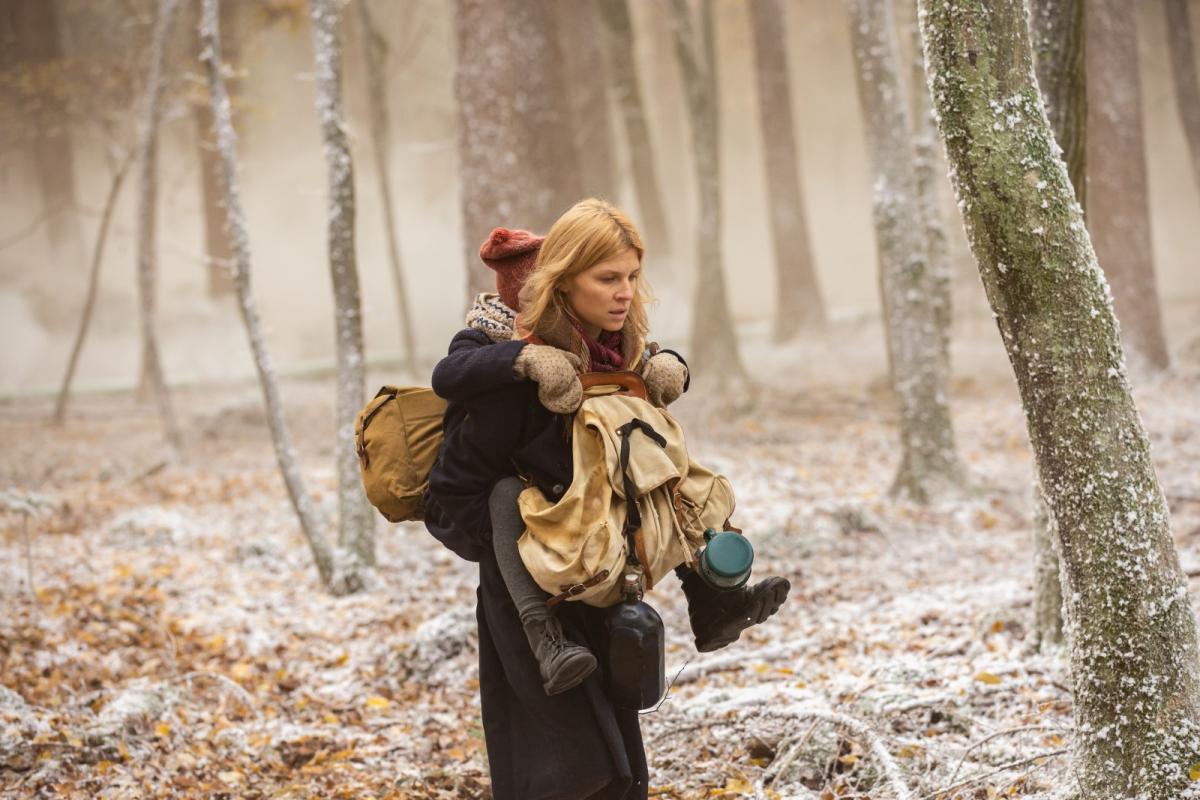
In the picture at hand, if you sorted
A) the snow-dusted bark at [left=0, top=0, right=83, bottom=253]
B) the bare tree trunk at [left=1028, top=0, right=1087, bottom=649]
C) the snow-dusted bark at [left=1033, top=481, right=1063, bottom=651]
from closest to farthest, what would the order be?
the bare tree trunk at [left=1028, top=0, right=1087, bottom=649] < the snow-dusted bark at [left=1033, top=481, right=1063, bottom=651] < the snow-dusted bark at [left=0, top=0, right=83, bottom=253]

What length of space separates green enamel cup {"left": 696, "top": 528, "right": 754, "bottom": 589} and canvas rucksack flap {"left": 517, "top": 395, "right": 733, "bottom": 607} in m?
0.10

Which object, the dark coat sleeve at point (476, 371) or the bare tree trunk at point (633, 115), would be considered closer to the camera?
Answer: the dark coat sleeve at point (476, 371)

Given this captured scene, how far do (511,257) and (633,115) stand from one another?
1610 centimetres

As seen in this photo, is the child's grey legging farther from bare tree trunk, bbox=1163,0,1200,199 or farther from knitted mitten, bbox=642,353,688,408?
bare tree trunk, bbox=1163,0,1200,199

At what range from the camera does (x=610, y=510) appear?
2.62 metres

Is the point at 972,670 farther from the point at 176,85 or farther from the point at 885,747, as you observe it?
the point at 176,85

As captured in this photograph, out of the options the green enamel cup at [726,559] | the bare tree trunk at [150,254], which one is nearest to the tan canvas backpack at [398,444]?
the green enamel cup at [726,559]

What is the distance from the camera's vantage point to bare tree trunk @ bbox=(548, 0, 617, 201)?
1764 cm

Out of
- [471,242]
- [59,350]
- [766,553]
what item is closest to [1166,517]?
[766,553]

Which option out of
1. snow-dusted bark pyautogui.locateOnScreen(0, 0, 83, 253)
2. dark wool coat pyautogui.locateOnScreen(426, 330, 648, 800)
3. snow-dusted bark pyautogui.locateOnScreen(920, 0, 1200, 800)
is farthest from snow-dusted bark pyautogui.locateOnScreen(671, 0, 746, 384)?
snow-dusted bark pyautogui.locateOnScreen(0, 0, 83, 253)

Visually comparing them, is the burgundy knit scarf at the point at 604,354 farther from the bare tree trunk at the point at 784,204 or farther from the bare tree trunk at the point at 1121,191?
the bare tree trunk at the point at 784,204

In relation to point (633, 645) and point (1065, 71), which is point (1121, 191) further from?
point (633, 645)

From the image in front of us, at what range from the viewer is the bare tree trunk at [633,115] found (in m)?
17.5

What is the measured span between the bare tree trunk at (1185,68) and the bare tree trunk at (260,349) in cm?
1330
